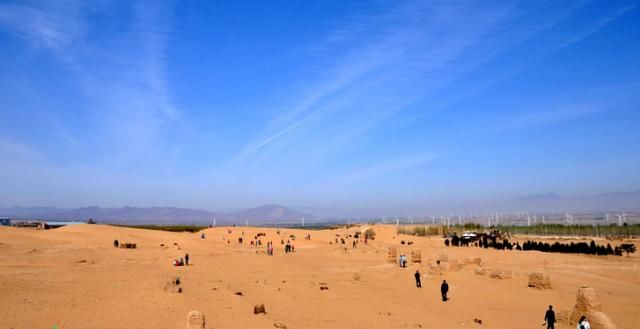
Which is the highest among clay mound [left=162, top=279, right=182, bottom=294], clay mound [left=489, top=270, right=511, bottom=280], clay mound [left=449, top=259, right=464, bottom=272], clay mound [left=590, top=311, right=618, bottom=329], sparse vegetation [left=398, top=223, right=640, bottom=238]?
sparse vegetation [left=398, top=223, right=640, bottom=238]

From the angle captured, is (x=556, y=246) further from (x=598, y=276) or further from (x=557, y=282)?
(x=557, y=282)

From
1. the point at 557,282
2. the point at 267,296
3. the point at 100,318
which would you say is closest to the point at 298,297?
the point at 267,296

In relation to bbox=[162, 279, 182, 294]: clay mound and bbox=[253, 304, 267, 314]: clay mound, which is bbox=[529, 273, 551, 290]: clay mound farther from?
bbox=[162, 279, 182, 294]: clay mound

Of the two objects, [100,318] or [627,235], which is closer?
[100,318]

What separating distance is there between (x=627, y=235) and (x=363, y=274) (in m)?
48.3

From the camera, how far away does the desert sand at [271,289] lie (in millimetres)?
16141

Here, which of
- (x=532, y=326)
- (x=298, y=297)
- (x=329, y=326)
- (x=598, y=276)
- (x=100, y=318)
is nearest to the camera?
(x=100, y=318)

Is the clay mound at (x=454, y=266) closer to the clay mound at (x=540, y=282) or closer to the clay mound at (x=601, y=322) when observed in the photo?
the clay mound at (x=540, y=282)

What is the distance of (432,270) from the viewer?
30.2m

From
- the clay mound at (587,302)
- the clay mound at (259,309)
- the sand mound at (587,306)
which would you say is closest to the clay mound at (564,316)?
the sand mound at (587,306)

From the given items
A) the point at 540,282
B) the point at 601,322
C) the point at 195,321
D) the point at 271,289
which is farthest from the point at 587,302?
the point at 195,321

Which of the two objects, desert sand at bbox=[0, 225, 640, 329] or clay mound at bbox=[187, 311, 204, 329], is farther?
desert sand at bbox=[0, 225, 640, 329]

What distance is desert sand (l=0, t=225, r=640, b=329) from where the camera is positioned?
16.1 m

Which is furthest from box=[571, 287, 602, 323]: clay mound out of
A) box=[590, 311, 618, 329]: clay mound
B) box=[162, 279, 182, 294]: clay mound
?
box=[162, 279, 182, 294]: clay mound
